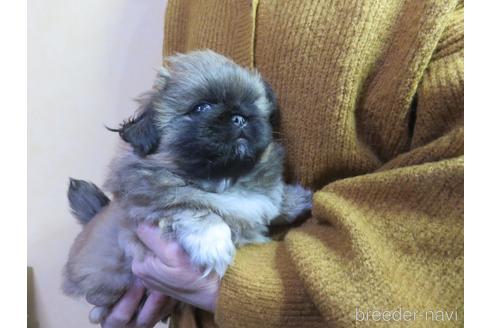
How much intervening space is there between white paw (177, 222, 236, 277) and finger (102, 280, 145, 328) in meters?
0.24

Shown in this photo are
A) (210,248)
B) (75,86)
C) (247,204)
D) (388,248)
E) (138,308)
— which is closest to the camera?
(388,248)

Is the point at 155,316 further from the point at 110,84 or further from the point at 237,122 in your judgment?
the point at 110,84

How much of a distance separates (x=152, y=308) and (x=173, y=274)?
0.19 meters

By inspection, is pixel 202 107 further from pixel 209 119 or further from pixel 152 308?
pixel 152 308

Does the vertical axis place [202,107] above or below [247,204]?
above

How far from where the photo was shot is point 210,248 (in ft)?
2.68

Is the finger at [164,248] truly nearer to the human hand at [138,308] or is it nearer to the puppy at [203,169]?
the puppy at [203,169]

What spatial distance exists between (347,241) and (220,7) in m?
0.66

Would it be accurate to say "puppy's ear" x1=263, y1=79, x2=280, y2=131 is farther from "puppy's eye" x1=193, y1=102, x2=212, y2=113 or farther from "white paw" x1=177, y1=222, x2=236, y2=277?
"white paw" x1=177, y1=222, x2=236, y2=277

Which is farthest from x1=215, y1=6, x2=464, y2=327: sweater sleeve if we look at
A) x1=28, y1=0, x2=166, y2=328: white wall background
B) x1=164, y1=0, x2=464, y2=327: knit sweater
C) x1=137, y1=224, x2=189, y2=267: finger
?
x1=28, y1=0, x2=166, y2=328: white wall background

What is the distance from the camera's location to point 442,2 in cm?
71

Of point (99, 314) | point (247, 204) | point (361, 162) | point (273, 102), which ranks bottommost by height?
point (99, 314)

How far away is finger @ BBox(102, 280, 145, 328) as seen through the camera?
1.00 meters

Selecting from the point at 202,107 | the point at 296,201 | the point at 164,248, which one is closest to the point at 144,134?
the point at 202,107
